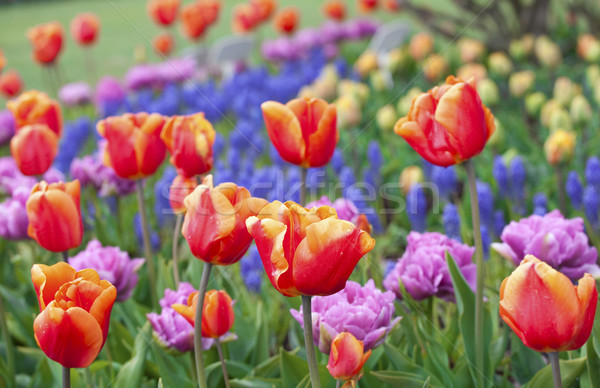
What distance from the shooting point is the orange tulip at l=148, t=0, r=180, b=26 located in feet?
15.9

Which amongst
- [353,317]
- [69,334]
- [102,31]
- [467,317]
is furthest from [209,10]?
[102,31]

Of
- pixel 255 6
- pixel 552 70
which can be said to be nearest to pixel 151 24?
pixel 255 6

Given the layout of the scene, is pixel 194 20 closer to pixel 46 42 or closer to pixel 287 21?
pixel 287 21

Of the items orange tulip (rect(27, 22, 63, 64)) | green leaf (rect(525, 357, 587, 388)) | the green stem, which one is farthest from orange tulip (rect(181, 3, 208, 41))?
green leaf (rect(525, 357, 587, 388))

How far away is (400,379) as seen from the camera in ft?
4.10

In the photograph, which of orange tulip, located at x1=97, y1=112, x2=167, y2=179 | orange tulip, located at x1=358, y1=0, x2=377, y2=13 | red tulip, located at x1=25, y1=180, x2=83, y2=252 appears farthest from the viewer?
orange tulip, located at x1=358, y1=0, x2=377, y2=13

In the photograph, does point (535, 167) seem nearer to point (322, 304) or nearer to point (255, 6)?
point (322, 304)

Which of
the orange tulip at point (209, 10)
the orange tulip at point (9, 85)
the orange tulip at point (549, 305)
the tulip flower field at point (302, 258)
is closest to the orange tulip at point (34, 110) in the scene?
the tulip flower field at point (302, 258)

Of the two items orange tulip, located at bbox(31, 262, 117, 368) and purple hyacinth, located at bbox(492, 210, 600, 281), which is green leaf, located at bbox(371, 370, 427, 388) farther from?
orange tulip, located at bbox(31, 262, 117, 368)

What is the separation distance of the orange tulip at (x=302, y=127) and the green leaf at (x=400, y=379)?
461mm

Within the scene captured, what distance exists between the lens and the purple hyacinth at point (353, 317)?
3.84ft

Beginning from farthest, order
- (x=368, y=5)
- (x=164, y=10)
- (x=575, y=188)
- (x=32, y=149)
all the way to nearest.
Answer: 1. (x=368, y=5)
2. (x=164, y=10)
3. (x=575, y=188)
4. (x=32, y=149)

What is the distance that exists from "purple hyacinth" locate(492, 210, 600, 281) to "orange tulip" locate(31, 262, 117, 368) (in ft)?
2.79

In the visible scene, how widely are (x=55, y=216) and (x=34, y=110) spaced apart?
2.60ft
